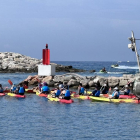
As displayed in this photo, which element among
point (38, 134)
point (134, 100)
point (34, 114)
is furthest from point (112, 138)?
point (134, 100)

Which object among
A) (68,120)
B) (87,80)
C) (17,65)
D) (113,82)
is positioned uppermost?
(17,65)

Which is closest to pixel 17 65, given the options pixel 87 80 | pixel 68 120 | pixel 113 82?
pixel 87 80

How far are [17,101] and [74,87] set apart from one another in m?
14.0

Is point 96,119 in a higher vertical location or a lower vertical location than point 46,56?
lower

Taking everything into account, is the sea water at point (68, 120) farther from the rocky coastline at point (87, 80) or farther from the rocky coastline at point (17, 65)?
the rocky coastline at point (17, 65)

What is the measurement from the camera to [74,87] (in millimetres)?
50812

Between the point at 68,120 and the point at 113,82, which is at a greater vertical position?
the point at 113,82

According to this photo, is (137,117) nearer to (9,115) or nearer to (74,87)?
(9,115)

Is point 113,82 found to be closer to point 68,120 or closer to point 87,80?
point 87,80

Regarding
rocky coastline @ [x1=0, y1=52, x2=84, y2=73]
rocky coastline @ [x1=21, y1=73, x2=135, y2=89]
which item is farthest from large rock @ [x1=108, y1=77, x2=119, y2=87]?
rocky coastline @ [x1=0, y1=52, x2=84, y2=73]

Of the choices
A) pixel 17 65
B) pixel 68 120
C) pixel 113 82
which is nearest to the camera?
pixel 68 120

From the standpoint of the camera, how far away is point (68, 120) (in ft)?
91.7

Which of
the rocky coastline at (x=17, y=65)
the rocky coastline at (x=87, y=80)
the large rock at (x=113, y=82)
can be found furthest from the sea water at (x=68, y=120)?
the rocky coastline at (x=17, y=65)

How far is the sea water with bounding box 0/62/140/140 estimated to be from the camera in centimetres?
2350
